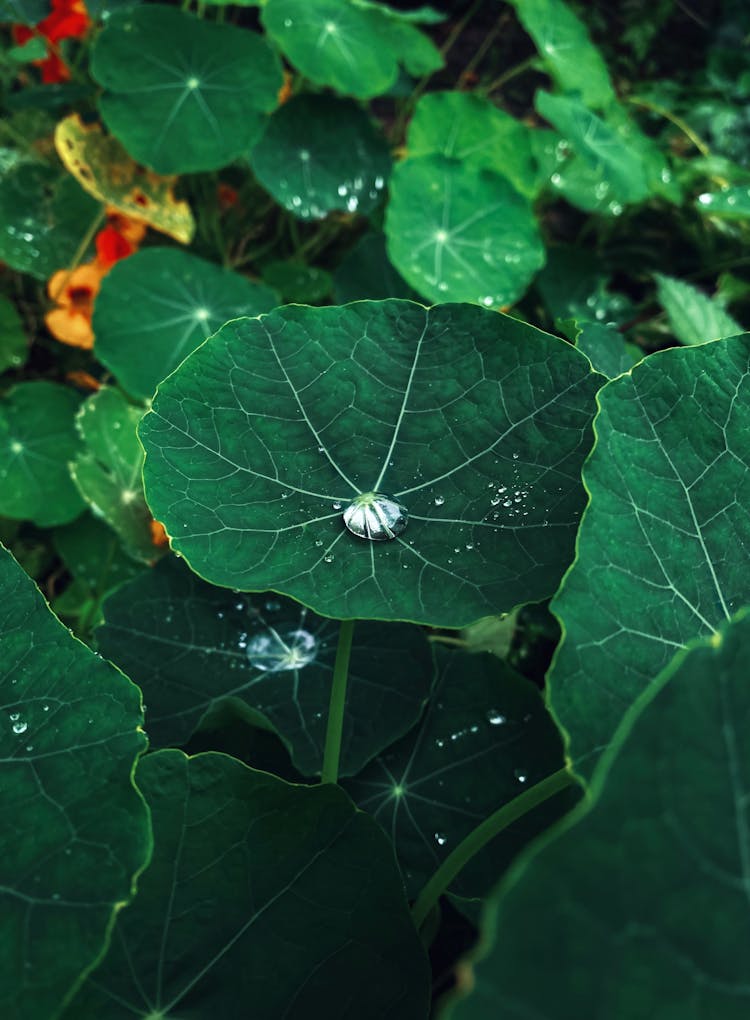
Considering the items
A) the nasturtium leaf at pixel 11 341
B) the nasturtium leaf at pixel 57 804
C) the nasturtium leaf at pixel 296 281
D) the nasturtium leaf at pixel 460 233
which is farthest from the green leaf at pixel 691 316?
the nasturtium leaf at pixel 11 341

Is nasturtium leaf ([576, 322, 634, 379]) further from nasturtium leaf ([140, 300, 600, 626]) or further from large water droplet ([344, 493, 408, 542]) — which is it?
large water droplet ([344, 493, 408, 542])

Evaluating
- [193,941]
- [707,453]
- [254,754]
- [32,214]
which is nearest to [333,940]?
[193,941]

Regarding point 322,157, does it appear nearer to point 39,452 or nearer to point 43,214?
point 43,214

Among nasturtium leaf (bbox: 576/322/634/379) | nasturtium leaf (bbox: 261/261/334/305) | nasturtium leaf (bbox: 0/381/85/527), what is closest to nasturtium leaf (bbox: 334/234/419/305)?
nasturtium leaf (bbox: 261/261/334/305)

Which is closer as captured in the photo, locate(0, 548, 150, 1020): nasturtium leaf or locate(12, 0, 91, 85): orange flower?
locate(0, 548, 150, 1020): nasturtium leaf

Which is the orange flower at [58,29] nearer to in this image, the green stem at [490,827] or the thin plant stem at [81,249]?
the thin plant stem at [81,249]

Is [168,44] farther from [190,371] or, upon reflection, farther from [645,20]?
[645,20]

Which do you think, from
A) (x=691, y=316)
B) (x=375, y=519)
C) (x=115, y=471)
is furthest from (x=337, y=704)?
(x=691, y=316)
